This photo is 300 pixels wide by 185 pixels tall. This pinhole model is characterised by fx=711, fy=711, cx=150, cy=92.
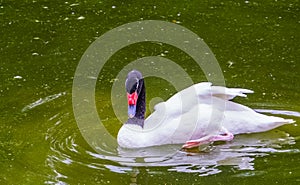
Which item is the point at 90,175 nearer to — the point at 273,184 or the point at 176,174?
the point at 176,174

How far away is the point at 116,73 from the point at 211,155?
2069mm

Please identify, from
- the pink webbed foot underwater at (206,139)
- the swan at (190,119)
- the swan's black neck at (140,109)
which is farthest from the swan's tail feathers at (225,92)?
the swan's black neck at (140,109)

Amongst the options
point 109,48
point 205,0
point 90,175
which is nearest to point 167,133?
point 90,175

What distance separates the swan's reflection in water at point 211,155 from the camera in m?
5.66

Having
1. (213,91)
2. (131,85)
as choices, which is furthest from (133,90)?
(213,91)

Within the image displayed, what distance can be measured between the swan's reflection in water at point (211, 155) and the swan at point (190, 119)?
8 centimetres

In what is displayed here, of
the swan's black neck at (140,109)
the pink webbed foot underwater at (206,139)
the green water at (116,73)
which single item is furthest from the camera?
the swan's black neck at (140,109)

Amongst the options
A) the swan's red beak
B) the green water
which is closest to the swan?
the swan's red beak

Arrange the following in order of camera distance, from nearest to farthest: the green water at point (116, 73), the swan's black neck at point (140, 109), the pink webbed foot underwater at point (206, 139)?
1. the green water at point (116, 73)
2. the pink webbed foot underwater at point (206, 139)
3. the swan's black neck at point (140, 109)

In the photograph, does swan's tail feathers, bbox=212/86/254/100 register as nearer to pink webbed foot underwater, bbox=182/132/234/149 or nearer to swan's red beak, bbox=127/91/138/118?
pink webbed foot underwater, bbox=182/132/234/149

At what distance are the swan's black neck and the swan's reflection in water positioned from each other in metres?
0.29

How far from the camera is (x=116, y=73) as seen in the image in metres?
7.70

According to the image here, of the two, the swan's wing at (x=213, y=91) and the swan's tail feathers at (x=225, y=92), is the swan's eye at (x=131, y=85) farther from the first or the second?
the swan's tail feathers at (x=225, y=92)

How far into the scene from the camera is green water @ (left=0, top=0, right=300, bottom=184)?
18.3ft
